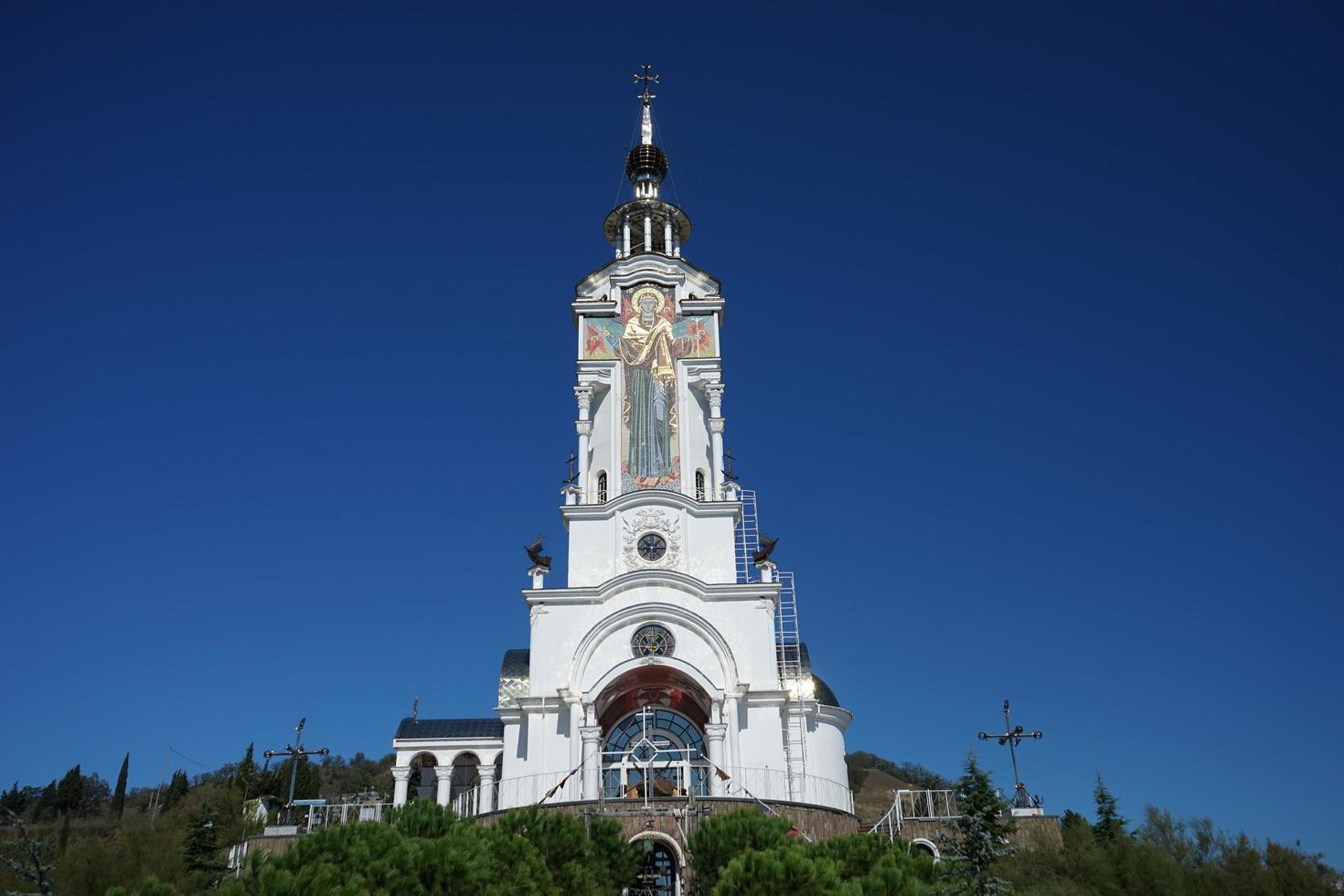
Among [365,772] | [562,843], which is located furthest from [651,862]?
[365,772]

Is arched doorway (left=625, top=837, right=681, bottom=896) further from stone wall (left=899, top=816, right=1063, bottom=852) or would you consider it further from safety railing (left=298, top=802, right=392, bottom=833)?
safety railing (left=298, top=802, right=392, bottom=833)

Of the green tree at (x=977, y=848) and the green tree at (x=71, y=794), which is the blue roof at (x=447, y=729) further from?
the green tree at (x=71, y=794)

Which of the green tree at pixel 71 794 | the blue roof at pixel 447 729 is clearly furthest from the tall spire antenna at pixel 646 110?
the green tree at pixel 71 794

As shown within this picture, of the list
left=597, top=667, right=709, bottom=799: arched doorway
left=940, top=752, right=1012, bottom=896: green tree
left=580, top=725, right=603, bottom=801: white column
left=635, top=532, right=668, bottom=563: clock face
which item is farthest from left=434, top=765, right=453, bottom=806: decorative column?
left=940, top=752, right=1012, bottom=896: green tree

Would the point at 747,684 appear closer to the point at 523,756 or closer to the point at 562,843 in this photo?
the point at 523,756

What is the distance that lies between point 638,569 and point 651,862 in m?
8.05

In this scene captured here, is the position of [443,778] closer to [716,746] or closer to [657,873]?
[716,746]

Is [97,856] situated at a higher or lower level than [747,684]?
lower

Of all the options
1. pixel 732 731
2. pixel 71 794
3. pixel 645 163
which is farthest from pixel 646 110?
pixel 71 794

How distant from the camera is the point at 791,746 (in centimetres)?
2830

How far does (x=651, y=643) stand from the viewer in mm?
28094

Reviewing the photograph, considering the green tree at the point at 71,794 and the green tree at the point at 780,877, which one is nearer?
the green tree at the point at 780,877

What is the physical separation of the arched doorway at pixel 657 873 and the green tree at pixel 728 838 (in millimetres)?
3870

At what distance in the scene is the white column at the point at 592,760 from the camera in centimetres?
2598
